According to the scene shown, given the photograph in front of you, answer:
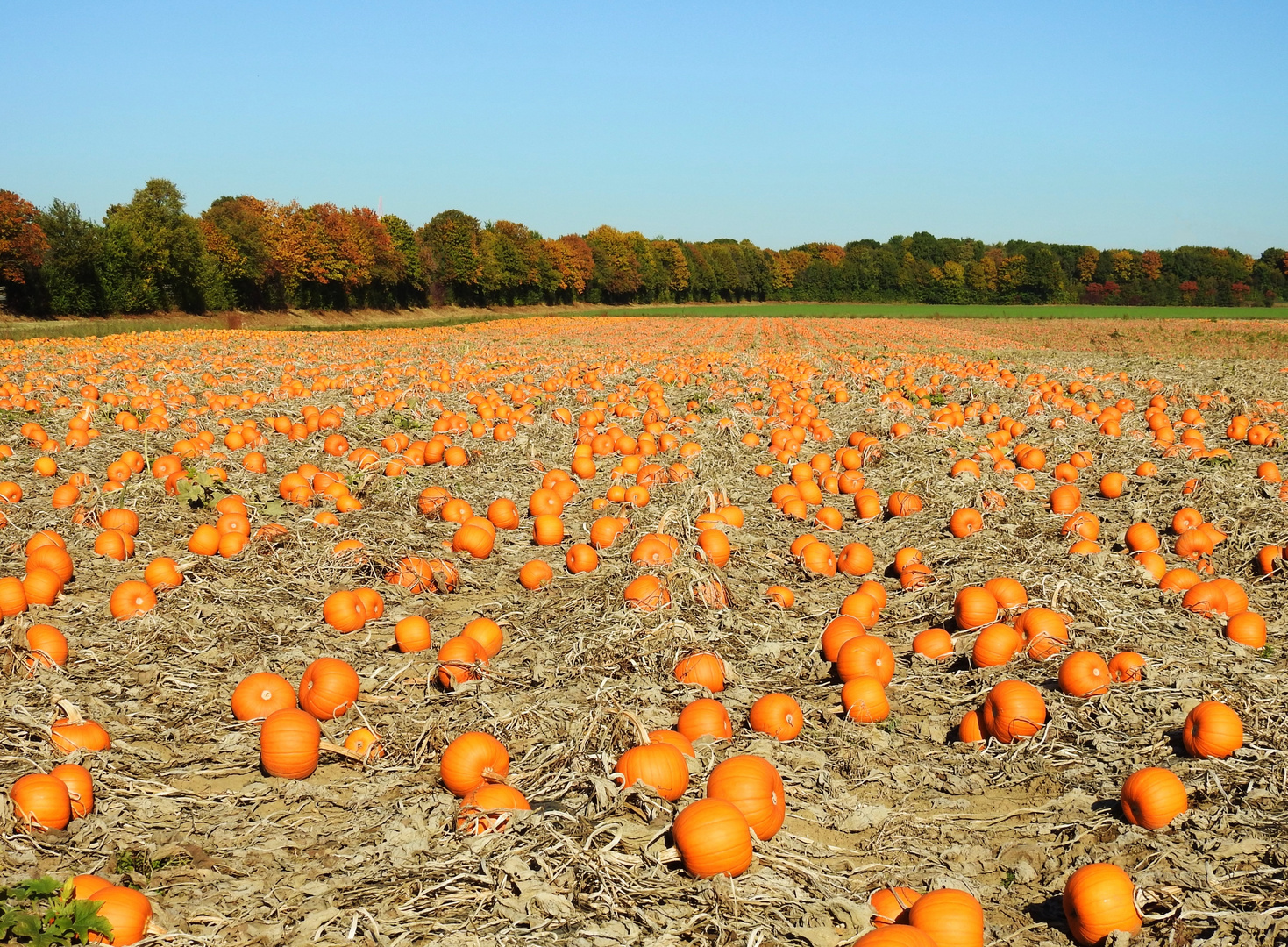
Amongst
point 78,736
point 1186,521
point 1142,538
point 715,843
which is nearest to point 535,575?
point 78,736

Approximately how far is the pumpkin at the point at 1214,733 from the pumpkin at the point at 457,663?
3.92 metres

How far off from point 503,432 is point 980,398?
9078 mm

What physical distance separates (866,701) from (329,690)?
9.99ft

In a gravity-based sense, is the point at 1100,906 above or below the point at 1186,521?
below

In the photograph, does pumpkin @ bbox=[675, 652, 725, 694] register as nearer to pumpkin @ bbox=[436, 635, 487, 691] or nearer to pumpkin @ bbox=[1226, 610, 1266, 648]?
pumpkin @ bbox=[436, 635, 487, 691]

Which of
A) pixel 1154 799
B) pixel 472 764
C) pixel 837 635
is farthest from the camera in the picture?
pixel 837 635

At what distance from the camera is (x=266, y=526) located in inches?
298

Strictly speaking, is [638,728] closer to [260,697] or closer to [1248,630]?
[260,697]

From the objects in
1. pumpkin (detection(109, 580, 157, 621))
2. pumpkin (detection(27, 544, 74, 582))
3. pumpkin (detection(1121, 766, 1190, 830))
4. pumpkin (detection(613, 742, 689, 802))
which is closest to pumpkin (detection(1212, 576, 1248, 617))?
pumpkin (detection(1121, 766, 1190, 830))

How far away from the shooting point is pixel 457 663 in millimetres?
5145

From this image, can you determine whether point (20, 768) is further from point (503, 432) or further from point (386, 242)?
point (386, 242)

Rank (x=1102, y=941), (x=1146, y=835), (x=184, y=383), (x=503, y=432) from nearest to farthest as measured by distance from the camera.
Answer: (x=1102, y=941)
(x=1146, y=835)
(x=503, y=432)
(x=184, y=383)

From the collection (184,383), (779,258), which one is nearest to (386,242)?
(184,383)

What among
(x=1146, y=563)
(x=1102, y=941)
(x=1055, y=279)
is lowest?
(x=1102, y=941)
